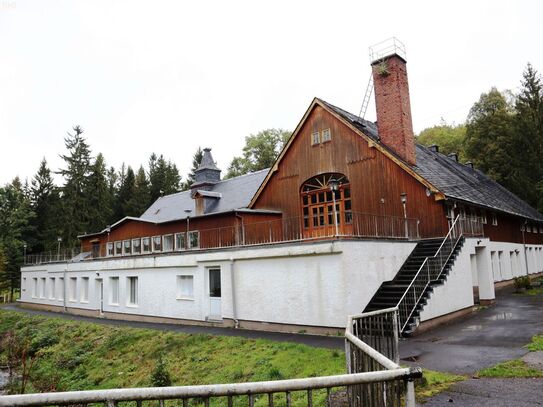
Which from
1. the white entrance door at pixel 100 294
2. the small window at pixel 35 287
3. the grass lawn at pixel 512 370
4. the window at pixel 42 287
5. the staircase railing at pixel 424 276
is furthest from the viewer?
the small window at pixel 35 287

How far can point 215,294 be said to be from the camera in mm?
17609

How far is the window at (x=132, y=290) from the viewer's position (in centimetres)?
2216

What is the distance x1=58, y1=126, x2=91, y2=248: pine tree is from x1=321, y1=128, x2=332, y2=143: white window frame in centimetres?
3997

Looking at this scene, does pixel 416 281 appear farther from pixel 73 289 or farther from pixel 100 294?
pixel 73 289

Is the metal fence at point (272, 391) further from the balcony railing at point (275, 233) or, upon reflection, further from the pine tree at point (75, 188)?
the pine tree at point (75, 188)

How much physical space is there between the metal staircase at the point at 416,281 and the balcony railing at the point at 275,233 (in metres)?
1.28

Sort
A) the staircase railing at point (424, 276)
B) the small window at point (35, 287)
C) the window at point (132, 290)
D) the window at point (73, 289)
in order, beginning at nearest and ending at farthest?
the staircase railing at point (424, 276) < the window at point (132, 290) < the window at point (73, 289) < the small window at point (35, 287)

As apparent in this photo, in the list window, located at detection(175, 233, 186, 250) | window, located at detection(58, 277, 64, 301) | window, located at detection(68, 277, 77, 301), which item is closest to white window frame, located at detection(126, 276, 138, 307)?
window, located at detection(175, 233, 186, 250)

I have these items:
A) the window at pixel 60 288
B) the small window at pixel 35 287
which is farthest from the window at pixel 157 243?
the small window at pixel 35 287

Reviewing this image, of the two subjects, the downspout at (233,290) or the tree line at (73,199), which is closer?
the downspout at (233,290)

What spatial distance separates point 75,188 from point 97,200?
303 centimetres

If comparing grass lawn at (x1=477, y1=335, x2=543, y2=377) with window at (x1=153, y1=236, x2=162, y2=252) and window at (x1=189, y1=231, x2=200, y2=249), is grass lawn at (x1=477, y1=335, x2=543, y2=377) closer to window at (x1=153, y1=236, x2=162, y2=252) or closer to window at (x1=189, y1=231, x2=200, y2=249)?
window at (x1=189, y1=231, x2=200, y2=249)

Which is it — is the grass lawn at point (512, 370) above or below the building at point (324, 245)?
below

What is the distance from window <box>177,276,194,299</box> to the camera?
18781 mm
